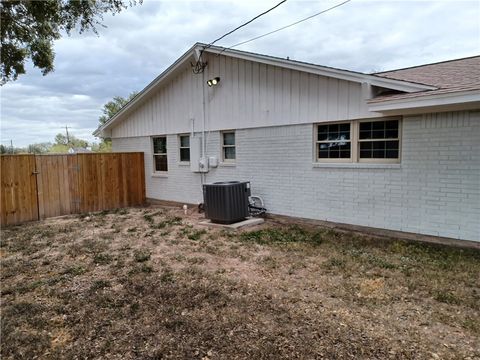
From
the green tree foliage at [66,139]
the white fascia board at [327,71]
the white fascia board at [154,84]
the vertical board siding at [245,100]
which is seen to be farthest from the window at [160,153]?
the green tree foliage at [66,139]

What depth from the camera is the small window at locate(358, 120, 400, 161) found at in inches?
239

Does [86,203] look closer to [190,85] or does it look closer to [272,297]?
[190,85]

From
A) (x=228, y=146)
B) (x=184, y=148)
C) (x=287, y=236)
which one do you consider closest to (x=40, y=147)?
(x=184, y=148)

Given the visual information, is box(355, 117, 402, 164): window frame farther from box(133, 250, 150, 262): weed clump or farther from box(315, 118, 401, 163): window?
box(133, 250, 150, 262): weed clump

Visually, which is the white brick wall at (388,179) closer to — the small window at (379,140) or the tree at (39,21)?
the small window at (379,140)

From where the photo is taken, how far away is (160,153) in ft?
36.9

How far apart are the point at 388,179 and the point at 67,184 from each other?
8.66 metres

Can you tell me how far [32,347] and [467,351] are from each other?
12.2 ft

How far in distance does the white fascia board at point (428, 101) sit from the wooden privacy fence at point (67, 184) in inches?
327

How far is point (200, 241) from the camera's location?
20.7 feet

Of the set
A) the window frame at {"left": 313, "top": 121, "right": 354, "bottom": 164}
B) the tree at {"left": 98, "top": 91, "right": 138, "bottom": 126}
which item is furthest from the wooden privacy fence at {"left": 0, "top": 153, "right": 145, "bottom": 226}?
the tree at {"left": 98, "top": 91, "right": 138, "bottom": 126}

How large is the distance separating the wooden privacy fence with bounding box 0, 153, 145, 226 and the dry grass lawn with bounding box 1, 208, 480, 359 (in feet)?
8.52

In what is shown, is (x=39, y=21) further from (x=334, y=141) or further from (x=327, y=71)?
(x=334, y=141)

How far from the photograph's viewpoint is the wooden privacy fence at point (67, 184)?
834 centimetres
